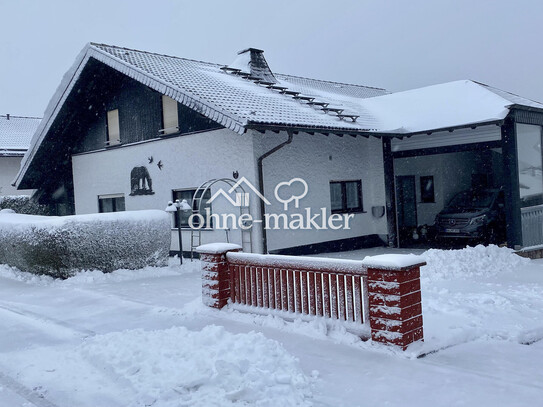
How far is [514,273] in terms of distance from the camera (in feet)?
33.4

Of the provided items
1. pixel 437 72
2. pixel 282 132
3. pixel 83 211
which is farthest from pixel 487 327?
pixel 437 72

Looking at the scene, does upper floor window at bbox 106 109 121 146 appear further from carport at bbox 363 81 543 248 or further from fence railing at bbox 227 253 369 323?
fence railing at bbox 227 253 369 323

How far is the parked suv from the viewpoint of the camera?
15148mm

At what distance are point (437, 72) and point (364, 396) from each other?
367ft

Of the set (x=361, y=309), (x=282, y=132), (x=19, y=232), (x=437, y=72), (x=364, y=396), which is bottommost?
(x=364, y=396)

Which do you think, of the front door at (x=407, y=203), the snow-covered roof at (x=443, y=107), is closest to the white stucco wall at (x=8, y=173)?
the snow-covered roof at (x=443, y=107)

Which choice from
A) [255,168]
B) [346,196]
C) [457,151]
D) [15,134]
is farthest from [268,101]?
[15,134]

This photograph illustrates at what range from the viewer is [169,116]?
14.7m

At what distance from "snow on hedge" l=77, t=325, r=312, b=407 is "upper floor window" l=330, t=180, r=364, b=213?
29.9ft

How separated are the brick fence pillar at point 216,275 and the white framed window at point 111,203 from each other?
9.63 metres

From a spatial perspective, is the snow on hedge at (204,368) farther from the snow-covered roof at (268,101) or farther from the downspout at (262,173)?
the downspout at (262,173)

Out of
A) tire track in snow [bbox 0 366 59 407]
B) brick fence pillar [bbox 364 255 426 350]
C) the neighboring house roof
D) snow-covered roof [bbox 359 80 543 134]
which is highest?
the neighboring house roof

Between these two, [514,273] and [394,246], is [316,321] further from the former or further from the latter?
[394,246]
